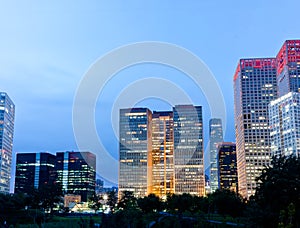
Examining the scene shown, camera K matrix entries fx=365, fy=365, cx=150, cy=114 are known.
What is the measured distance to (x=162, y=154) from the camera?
144 metres

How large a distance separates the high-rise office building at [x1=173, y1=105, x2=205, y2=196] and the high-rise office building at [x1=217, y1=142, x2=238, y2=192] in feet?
124

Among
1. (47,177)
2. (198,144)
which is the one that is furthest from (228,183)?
(47,177)

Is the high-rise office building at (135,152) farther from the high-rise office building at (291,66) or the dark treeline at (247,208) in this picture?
the dark treeline at (247,208)

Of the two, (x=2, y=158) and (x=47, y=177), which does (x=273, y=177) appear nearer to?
(x=2, y=158)

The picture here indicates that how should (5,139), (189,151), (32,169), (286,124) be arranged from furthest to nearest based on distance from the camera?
(32,169) < (189,151) < (5,139) < (286,124)

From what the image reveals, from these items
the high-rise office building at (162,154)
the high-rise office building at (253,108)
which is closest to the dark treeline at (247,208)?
the high-rise office building at (253,108)

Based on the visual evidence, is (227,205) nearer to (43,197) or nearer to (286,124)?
(43,197)

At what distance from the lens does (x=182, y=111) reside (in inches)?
5743

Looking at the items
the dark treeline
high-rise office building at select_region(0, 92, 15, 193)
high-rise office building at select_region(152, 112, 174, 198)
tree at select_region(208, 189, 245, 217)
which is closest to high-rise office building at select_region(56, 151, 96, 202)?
high-rise office building at select_region(152, 112, 174, 198)

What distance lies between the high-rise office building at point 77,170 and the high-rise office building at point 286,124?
77977mm

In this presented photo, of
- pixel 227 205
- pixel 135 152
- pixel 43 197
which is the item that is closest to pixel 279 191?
pixel 227 205

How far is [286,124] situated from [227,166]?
6956 cm

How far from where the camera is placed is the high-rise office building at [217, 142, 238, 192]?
174500 mm

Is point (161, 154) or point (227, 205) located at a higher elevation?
point (161, 154)
